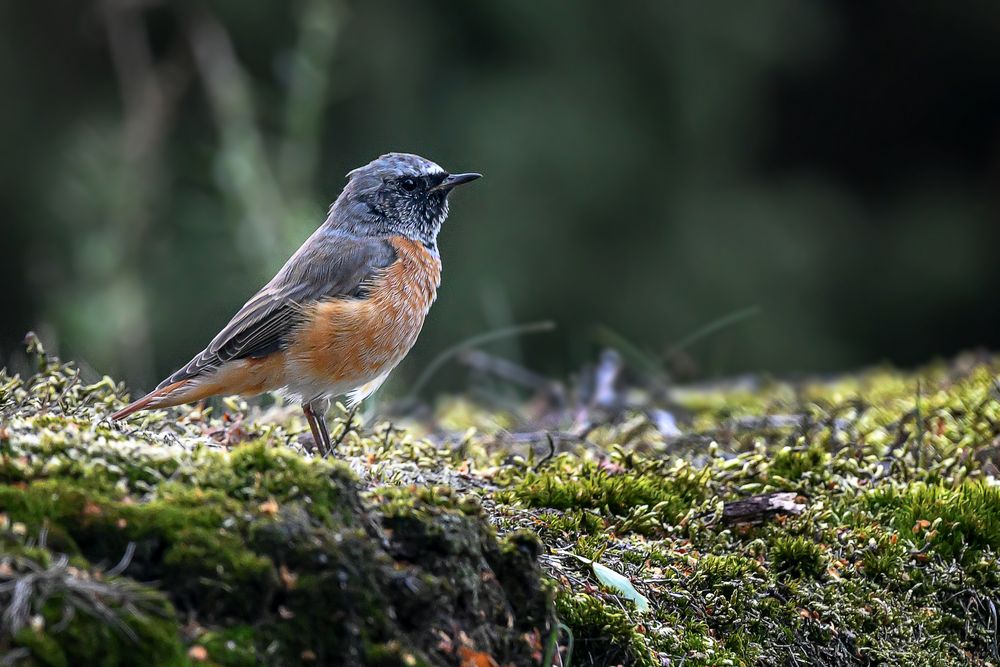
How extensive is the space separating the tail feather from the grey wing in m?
0.04

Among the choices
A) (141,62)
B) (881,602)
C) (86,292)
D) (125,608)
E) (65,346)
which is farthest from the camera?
(141,62)

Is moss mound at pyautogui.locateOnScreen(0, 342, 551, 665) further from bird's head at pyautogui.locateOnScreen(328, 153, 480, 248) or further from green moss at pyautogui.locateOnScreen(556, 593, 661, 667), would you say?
bird's head at pyautogui.locateOnScreen(328, 153, 480, 248)

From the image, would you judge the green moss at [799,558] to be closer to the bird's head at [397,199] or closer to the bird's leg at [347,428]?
the bird's leg at [347,428]

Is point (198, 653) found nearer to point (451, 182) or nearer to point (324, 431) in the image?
point (324, 431)

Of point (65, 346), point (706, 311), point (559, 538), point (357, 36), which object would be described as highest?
point (357, 36)

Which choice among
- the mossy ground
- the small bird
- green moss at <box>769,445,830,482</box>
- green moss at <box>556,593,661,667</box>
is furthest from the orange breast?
green moss at <box>556,593,661,667</box>

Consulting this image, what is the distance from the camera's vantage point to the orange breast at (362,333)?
188 inches

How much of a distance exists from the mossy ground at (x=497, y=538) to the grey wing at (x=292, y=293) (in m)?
0.32

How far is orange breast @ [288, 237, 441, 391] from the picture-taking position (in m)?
4.77

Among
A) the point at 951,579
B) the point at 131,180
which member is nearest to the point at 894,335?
the point at 131,180

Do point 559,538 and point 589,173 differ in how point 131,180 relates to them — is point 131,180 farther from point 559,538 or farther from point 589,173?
point 559,538

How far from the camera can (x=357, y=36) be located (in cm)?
1152

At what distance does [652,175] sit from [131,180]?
4937 millimetres

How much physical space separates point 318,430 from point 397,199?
1.56 metres
